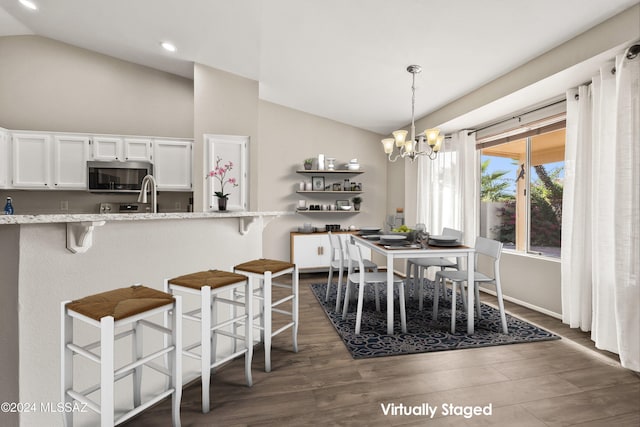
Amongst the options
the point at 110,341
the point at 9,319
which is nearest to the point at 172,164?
the point at 9,319

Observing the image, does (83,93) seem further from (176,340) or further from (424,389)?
(424,389)

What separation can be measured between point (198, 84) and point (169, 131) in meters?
0.97

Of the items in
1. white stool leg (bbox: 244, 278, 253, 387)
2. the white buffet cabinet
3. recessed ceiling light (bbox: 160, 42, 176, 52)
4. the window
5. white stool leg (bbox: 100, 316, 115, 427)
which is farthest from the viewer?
the white buffet cabinet

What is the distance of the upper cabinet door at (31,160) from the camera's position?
4023mm

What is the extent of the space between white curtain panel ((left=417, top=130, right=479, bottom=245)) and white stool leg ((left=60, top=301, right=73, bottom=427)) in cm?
452

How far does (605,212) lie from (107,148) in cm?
561

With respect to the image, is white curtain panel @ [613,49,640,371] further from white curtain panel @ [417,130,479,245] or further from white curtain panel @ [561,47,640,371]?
white curtain panel @ [417,130,479,245]

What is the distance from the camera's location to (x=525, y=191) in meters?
3.92

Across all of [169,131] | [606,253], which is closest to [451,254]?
[606,253]

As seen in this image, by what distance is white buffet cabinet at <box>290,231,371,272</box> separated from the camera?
534 centimetres

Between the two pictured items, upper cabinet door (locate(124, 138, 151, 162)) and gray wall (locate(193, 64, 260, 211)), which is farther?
upper cabinet door (locate(124, 138, 151, 162))

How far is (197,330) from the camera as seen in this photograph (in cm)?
223

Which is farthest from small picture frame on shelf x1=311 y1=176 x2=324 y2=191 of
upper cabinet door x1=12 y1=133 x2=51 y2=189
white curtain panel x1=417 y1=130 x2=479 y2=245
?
upper cabinet door x1=12 y1=133 x2=51 y2=189

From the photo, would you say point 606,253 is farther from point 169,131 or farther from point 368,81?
point 169,131
